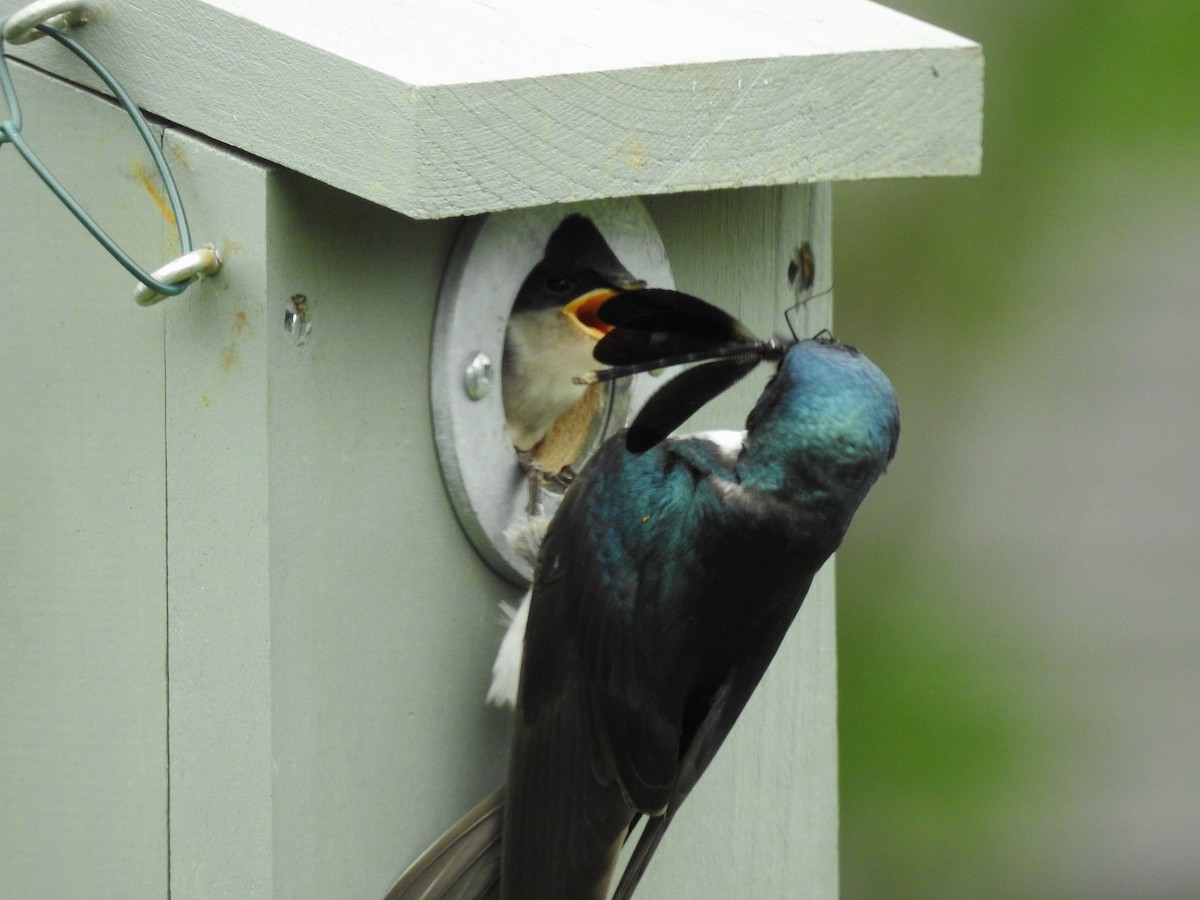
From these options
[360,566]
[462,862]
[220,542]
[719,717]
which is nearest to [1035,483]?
[719,717]

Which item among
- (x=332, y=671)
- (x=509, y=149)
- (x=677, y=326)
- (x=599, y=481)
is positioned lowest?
(x=332, y=671)

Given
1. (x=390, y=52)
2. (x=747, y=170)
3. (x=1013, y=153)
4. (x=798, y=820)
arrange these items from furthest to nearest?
1. (x=1013, y=153)
2. (x=798, y=820)
3. (x=747, y=170)
4. (x=390, y=52)

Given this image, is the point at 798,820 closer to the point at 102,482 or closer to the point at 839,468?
the point at 839,468

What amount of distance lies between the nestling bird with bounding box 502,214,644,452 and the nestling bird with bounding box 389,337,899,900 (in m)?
0.20

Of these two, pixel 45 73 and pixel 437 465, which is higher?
pixel 45 73

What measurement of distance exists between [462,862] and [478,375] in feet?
1.22

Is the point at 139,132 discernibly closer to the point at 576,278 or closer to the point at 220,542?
the point at 220,542

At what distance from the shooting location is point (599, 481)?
1374 mm

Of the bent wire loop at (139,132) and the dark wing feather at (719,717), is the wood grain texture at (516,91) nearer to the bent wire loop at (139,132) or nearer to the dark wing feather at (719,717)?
the bent wire loop at (139,132)

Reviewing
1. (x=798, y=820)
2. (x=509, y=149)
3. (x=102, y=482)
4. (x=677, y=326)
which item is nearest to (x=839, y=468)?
(x=677, y=326)

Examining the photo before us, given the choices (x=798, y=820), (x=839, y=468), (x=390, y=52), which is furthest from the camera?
(x=798, y=820)

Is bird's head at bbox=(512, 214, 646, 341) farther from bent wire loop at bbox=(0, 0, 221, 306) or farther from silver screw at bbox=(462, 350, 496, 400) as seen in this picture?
bent wire loop at bbox=(0, 0, 221, 306)

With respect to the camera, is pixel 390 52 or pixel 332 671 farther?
pixel 332 671

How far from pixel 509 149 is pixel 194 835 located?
20.8 inches
